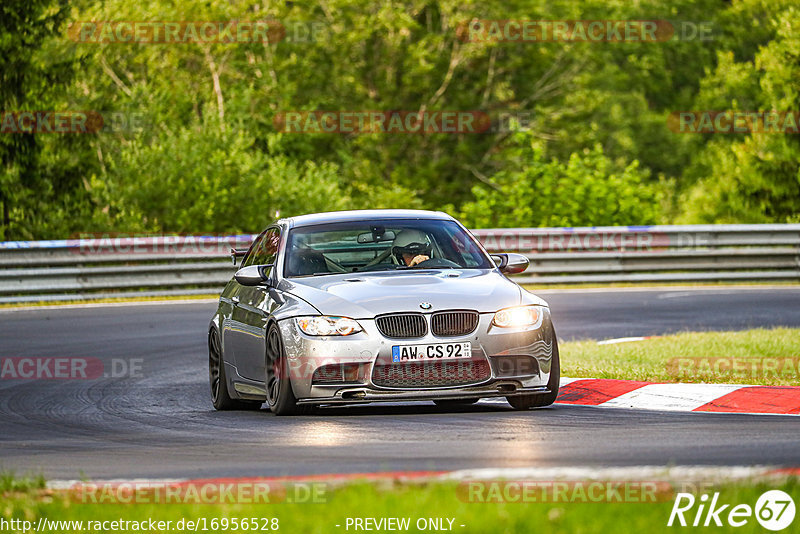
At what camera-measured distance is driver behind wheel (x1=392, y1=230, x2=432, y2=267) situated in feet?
37.6

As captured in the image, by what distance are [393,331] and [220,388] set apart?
2456mm

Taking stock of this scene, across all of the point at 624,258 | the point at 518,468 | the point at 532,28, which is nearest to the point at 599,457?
the point at 518,468

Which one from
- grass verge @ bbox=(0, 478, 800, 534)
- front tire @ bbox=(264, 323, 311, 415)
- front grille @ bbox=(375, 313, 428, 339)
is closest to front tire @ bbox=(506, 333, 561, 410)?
front grille @ bbox=(375, 313, 428, 339)

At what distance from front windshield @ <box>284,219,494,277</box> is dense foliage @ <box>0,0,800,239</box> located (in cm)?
2002

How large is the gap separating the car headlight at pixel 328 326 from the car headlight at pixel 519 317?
964 mm

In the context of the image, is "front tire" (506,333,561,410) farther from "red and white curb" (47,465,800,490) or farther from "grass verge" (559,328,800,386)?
"red and white curb" (47,465,800,490)

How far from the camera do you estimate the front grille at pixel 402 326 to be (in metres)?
10.1

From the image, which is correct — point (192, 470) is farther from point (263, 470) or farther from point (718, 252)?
point (718, 252)

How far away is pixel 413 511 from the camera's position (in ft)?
19.4

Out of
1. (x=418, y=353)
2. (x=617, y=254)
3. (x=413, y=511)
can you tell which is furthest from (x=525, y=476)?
(x=617, y=254)

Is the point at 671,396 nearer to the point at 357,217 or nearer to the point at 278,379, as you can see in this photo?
the point at 357,217

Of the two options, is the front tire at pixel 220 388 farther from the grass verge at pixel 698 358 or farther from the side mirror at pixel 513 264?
the grass verge at pixel 698 358

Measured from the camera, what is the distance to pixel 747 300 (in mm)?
22766

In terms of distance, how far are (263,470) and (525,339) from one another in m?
3.08
